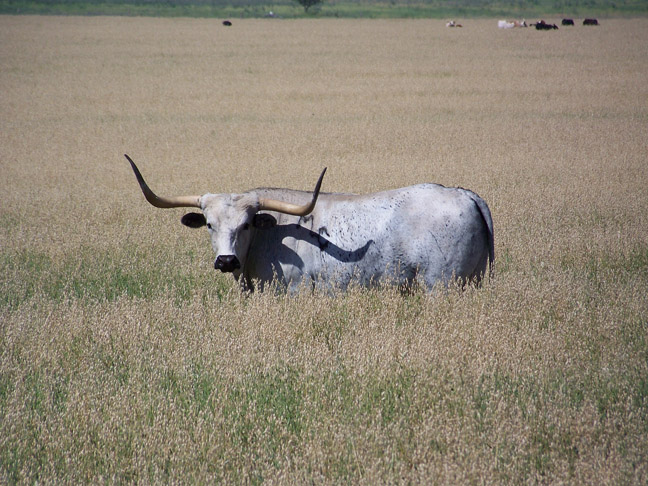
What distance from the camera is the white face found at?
623 cm

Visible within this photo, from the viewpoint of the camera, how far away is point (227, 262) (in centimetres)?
616

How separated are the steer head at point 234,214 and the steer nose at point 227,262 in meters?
0.09

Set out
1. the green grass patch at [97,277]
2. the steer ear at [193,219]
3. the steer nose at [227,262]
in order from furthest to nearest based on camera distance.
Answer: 1. the green grass patch at [97,277]
2. the steer ear at [193,219]
3. the steer nose at [227,262]

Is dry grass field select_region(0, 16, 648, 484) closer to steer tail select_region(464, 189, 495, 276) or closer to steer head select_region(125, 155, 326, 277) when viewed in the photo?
steer tail select_region(464, 189, 495, 276)

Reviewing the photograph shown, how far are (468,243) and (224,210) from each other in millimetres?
2258

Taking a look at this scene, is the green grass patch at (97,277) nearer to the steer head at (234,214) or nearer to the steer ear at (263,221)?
the steer head at (234,214)

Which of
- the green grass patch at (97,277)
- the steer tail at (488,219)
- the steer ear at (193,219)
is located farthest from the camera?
the green grass patch at (97,277)

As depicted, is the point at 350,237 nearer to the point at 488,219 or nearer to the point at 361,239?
the point at 361,239

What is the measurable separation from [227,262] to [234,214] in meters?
0.56

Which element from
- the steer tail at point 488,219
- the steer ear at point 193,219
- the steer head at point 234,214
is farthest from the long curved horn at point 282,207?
the steer tail at point 488,219

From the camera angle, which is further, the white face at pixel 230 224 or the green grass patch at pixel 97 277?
the green grass patch at pixel 97 277

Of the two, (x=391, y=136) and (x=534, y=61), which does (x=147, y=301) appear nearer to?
(x=391, y=136)

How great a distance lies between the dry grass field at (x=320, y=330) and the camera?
3963 millimetres

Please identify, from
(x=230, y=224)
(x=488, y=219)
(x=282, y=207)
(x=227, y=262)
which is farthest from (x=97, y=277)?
(x=488, y=219)
